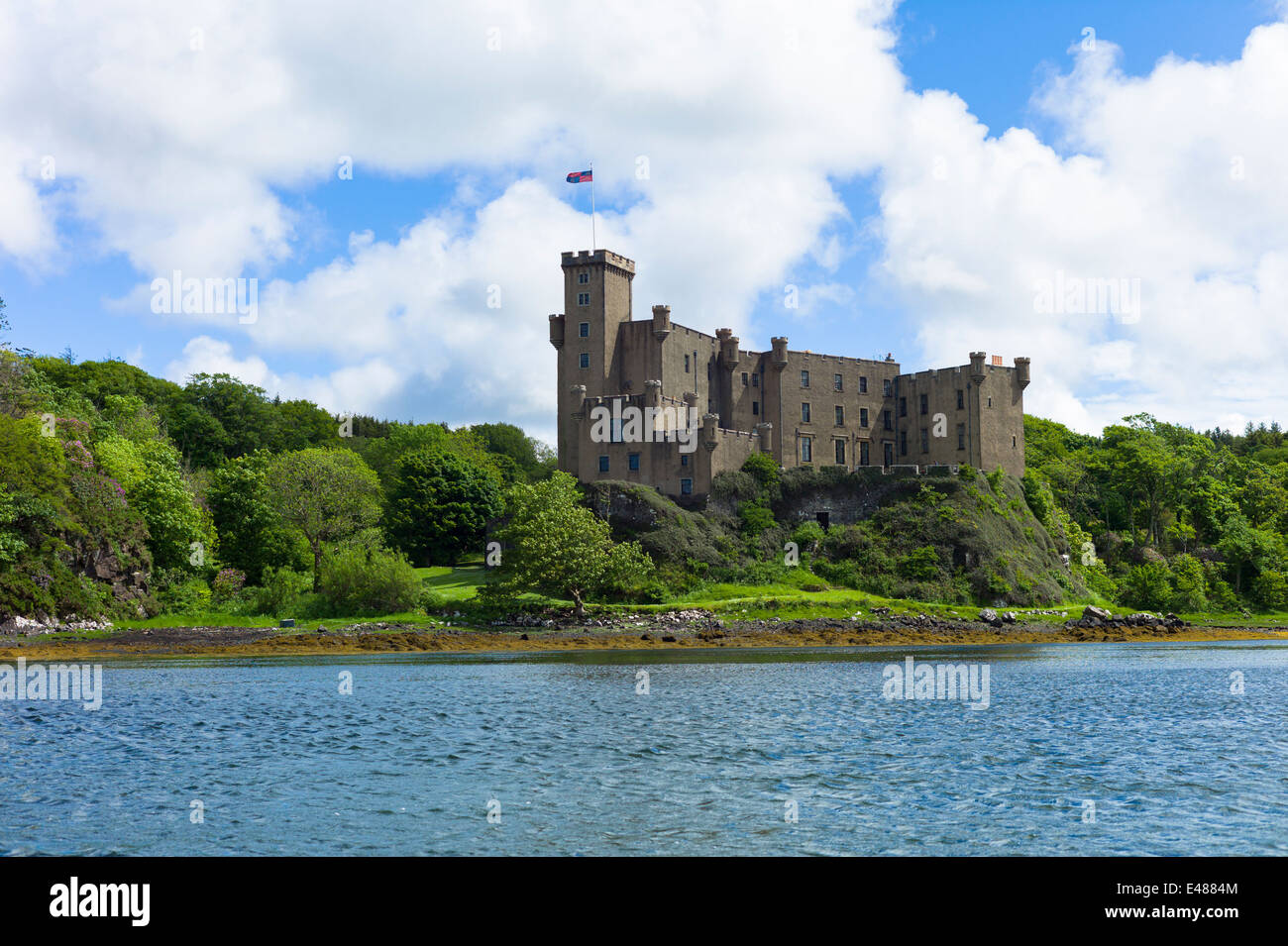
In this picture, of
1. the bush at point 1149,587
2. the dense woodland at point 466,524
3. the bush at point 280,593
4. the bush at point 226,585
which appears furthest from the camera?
the bush at point 1149,587

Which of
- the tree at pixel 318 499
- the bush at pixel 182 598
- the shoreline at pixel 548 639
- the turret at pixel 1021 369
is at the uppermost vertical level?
the turret at pixel 1021 369

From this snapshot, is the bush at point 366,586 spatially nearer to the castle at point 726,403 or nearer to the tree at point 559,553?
the tree at point 559,553

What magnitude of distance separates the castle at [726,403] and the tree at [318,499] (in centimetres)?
1759

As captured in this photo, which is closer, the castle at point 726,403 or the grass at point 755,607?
the grass at point 755,607

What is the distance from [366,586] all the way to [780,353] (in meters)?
43.7

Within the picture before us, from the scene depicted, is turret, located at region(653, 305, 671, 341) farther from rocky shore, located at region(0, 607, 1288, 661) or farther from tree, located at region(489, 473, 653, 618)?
rocky shore, located at region(0, 607, 1288, 661)

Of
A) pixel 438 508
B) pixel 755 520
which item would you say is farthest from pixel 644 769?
pixel 438 508

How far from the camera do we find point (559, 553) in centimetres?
6412

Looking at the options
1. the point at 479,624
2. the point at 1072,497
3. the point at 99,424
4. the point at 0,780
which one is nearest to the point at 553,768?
the point at 0,780

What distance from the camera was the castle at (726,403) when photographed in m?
82.8

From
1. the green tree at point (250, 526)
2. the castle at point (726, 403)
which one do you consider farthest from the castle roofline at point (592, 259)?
the green tree at point (250, 526)

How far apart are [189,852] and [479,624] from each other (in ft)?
162

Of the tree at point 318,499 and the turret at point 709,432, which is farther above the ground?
the turret at point 709,432
